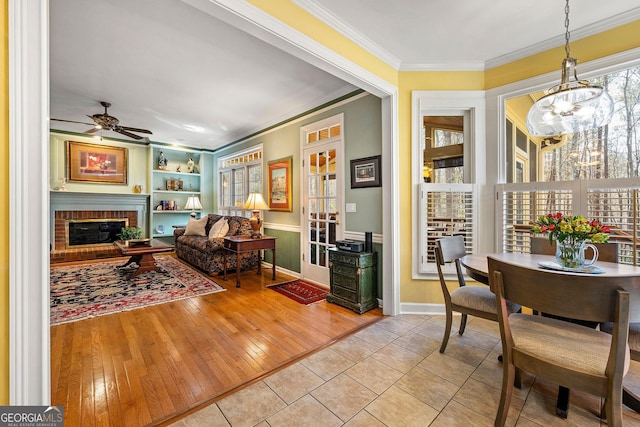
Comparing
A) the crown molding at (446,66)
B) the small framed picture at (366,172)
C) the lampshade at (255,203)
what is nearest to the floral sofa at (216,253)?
the lampshade at (255,203)

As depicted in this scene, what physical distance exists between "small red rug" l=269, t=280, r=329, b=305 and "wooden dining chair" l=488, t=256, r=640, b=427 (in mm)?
2196

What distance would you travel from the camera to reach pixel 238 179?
6184mm

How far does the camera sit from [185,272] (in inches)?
178

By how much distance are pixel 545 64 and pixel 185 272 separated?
17.7 feet

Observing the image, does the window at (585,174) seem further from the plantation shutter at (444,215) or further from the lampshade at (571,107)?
the lampshade at (571,107)

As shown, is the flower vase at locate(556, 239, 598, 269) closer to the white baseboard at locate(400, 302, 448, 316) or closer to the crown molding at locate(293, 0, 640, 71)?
the white baseboard at locate(400, 302, 448, 316)

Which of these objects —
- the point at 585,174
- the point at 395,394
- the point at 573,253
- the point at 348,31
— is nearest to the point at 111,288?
the point at 395,394

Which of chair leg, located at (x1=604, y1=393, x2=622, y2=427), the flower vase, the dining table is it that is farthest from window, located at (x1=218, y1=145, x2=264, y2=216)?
chair leg, located at (x1=604, y1=393, x2=622, y2=427)

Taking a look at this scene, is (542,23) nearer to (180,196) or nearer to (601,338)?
(601,338)

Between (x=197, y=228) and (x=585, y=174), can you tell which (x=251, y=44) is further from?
(x=197, y=228)

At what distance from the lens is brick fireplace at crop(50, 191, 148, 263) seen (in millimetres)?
5461

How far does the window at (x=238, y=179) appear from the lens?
5.43m

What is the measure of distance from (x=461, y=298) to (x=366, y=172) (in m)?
1.74

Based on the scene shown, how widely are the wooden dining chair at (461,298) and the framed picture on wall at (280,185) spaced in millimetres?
2718
